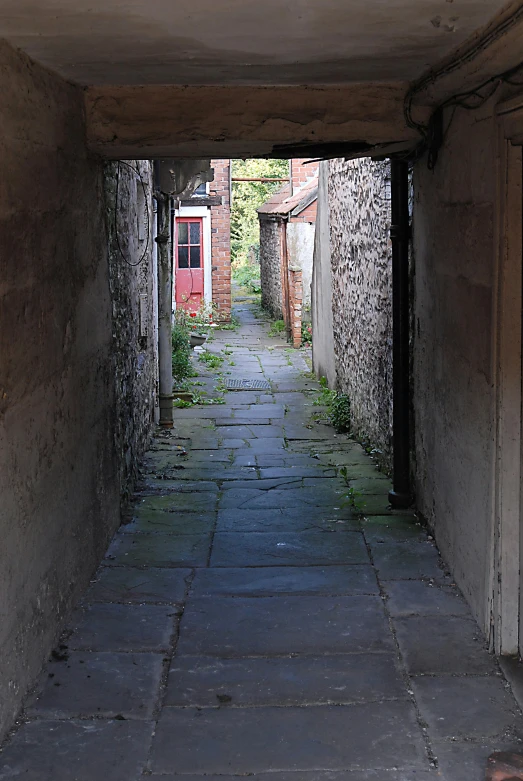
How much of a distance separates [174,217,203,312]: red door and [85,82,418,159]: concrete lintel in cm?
1589

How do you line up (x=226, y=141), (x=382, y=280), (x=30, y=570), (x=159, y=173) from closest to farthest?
(x=30, y=570), (x=226, y=141), (x=382, y=280), (x=159, y=173)

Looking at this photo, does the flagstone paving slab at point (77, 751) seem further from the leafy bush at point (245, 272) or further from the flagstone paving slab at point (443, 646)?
the leafy bush at point (245, 272)

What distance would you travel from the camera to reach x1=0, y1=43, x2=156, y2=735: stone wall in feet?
11.2

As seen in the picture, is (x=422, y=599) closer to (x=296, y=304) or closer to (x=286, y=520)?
(x=286, y=520)

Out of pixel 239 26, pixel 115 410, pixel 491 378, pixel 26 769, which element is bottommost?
pixel 26 769

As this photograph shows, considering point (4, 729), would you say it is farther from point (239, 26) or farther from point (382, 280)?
point (382, 280)

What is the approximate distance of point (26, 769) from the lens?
3105mm

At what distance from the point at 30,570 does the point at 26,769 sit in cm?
85

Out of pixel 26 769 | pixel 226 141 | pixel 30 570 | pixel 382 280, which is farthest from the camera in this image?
pixel 382 280

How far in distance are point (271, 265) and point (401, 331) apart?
17.0 m

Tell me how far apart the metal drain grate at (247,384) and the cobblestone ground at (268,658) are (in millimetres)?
5304

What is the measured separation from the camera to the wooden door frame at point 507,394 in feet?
12.1

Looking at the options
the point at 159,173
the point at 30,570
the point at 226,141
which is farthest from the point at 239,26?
the point at 159,173

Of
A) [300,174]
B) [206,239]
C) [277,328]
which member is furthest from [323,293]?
[300,174]
